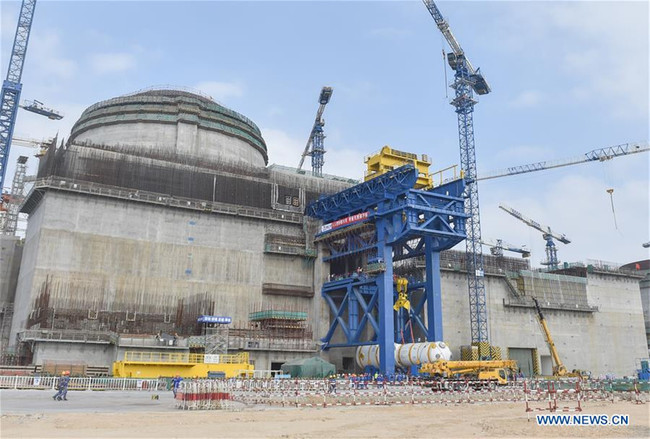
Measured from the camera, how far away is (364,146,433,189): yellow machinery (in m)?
67.8

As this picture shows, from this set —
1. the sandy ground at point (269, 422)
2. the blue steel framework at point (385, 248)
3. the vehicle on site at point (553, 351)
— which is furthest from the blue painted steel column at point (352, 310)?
the sandy ground at point (269, 422)

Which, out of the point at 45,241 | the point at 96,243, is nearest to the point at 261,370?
the point at 96,243

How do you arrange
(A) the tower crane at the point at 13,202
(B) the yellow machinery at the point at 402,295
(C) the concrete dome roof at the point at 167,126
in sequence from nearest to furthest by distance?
(B) the yellow machinery at the point at 402,295 < (C) the concrete dome roof at the point at 167,126 < (A) the tower crane at the point at 13,202

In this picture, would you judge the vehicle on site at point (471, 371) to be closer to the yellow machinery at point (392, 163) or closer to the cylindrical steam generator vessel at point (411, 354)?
the cylindrical steam generator vessel at point (411, 354)

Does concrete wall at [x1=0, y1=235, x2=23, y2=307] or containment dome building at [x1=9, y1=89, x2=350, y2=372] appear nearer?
containment dome building at [x1=9, y1=89, x2=350, y2=372]

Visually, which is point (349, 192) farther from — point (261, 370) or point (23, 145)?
point (23, 145)

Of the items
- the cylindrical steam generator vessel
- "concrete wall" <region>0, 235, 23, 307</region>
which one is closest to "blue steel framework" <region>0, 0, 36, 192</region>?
"concrete wall" <region>0, 235, 23, 307</region>

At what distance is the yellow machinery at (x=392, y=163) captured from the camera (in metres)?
67.8

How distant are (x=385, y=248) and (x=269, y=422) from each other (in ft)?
131

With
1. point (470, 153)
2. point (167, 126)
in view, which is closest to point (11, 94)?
point (167, 126)

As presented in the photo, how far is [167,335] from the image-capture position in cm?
5900

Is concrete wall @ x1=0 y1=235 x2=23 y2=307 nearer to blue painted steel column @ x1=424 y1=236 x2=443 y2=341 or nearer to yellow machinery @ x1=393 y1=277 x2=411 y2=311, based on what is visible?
yellow machinery @ x1=393 y1=277 x2=411 y2=311

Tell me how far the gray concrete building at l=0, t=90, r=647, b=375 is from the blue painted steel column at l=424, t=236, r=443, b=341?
30.2 ft

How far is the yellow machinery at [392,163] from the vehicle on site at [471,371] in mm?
25638
